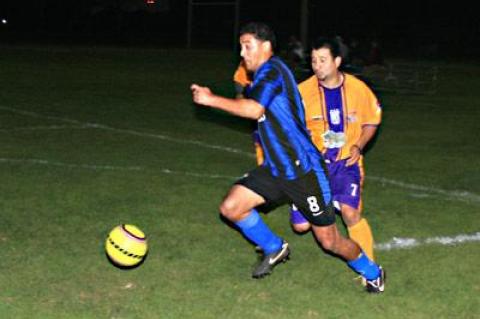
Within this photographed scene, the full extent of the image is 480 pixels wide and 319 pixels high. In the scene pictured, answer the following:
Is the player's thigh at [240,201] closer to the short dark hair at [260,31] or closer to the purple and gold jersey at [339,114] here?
the purple and gold jersey at [339,114]

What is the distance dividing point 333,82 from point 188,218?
2.66 metres

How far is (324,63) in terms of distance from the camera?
23.0 feet

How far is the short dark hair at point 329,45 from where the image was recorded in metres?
6.97

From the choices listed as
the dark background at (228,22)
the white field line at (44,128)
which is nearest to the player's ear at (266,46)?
the white field line at (44,128)

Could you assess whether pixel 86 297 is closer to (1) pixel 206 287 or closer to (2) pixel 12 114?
(1) pixel 206 287

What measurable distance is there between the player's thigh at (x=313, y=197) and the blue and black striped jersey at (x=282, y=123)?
6 centimetres

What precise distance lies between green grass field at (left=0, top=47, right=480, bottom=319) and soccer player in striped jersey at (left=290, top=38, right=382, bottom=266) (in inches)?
24.4

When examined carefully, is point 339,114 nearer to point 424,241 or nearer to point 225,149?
point 424,241

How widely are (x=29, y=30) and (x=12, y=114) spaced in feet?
165

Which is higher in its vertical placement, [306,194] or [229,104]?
[229,104]

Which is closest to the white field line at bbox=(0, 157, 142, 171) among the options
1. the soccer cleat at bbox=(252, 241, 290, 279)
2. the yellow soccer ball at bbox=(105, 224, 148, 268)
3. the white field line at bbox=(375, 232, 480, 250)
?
the white field line at bbox=(375, 232, 480, 250)

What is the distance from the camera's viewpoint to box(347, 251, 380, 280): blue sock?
22.0ft

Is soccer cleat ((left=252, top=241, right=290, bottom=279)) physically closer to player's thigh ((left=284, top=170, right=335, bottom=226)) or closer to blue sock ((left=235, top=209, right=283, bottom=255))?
blue sock ((left=235, top=209, right=283, bottom=255))

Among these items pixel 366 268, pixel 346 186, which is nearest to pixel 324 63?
pixel 346 186
